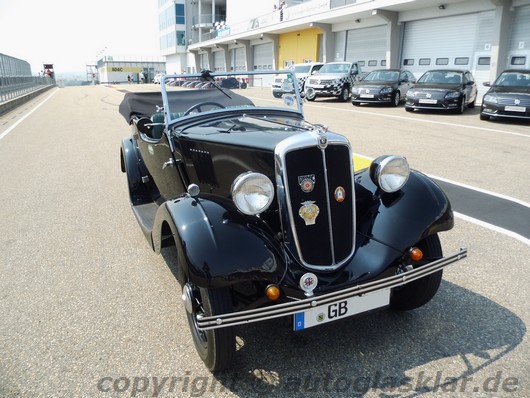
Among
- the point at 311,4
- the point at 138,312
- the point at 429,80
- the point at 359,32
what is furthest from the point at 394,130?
the point at 311,4

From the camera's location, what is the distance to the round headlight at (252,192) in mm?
2295

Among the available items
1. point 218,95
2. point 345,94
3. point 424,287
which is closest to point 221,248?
point 424,287

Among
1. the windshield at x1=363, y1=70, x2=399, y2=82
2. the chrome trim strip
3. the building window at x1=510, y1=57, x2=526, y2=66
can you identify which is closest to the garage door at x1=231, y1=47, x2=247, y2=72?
the windshield at x1=363, y1=70, x2=399, y2=82

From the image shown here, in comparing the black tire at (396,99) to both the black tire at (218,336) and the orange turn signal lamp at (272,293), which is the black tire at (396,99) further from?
the black tire at (218,336)

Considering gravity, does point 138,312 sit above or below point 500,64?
below

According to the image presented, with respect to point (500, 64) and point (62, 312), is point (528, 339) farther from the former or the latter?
point (500, 64)

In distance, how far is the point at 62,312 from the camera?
2.95 m

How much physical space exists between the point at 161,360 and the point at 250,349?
531 millimetres

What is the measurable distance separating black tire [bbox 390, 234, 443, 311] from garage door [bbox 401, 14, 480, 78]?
736 inches

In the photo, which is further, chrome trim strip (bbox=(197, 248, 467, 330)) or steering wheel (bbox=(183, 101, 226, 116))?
steering wheel (bbox=(183, 101, 226, 116))

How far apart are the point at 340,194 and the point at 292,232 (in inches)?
15.0

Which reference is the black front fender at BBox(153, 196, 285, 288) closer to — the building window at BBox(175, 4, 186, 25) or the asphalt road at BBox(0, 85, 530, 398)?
A: the asphalt road at BBox(0, 85, 530, 398)

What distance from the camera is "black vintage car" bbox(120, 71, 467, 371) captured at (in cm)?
219

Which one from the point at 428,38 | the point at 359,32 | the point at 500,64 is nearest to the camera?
the point at 500,64
